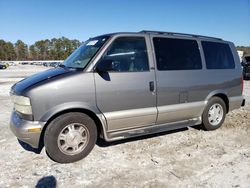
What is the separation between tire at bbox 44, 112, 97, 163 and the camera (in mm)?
3984

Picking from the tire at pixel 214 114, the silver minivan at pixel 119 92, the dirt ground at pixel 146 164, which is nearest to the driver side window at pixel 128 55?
the silver minivan at pixel 119 92

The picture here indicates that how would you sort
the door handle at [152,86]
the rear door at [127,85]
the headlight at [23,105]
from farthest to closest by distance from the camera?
1. the door handle at [152,86]
2. the rear door at [127,85]
3. the headlight at [23,105]

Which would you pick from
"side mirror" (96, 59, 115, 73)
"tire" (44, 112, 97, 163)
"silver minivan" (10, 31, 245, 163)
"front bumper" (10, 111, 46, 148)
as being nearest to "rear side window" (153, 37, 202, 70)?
"silver minivan" (10, 31, 245, 163)

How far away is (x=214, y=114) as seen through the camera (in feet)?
19.1

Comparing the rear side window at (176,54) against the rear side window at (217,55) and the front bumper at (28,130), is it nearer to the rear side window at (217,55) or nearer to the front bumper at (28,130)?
the rear side window at (217,55)

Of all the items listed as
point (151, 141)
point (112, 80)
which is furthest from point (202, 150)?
point (112, 80)

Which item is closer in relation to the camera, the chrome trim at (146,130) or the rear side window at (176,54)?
the chrome trim at (146,130)

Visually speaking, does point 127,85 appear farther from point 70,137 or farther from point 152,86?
point 70,137

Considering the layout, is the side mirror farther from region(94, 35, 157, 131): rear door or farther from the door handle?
the door handle

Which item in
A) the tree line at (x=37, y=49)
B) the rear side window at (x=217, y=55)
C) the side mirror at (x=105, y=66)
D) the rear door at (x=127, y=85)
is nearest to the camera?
the side mirror at (x=105, y=66)

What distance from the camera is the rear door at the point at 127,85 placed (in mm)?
4234

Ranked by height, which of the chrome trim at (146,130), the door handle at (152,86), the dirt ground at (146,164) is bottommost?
the dirt ground at (146,164)

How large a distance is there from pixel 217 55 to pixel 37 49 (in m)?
134

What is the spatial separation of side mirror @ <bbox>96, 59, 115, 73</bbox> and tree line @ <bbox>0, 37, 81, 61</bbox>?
10841 cm
